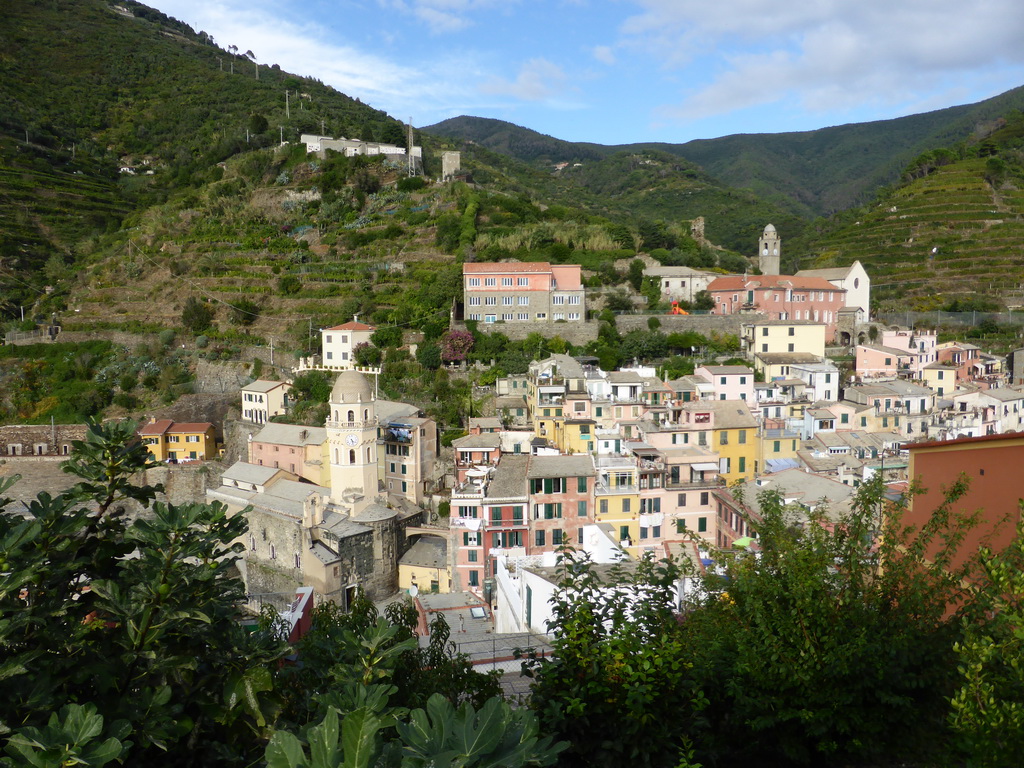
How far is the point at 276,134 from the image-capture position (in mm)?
59812

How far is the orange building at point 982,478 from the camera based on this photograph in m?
7.55

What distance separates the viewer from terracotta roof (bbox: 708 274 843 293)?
37.2 metres

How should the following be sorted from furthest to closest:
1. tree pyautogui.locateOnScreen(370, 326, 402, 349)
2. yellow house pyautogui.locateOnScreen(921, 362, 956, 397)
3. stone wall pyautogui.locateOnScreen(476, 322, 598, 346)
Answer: stone wall pyautogui.locateOnScreen(476, 322, 598, 346)
tree pyautogui.locateOnScreen(370, 326, 402, 349)
yellow house pyautogui.locateOnScreen(921, 362, 956, 397)

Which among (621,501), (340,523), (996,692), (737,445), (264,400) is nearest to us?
(996,692)

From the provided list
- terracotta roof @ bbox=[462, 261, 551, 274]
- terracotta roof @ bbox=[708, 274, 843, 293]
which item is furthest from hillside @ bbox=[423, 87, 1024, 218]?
terracotta roof @ bbox=[462, 261, 551, 274]

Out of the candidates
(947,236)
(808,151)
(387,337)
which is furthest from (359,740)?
(808,151)

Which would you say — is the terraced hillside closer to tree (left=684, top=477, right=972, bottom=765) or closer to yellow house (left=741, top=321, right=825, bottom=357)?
yellow house (left=741, top=321, right=825, bottom=357)

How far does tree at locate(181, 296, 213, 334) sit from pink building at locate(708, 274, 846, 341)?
27.8 meters

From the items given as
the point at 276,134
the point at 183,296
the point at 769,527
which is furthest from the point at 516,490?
the point at 276,134

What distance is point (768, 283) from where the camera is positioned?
3731 centimetres

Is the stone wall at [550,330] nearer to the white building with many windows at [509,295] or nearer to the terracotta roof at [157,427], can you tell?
the white building with many windows at [509,295]

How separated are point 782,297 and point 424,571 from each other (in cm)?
2486

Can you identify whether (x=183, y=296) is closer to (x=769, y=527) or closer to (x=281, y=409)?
(x=281, y=409)

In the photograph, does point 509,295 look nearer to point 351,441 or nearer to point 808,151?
point 351,441
